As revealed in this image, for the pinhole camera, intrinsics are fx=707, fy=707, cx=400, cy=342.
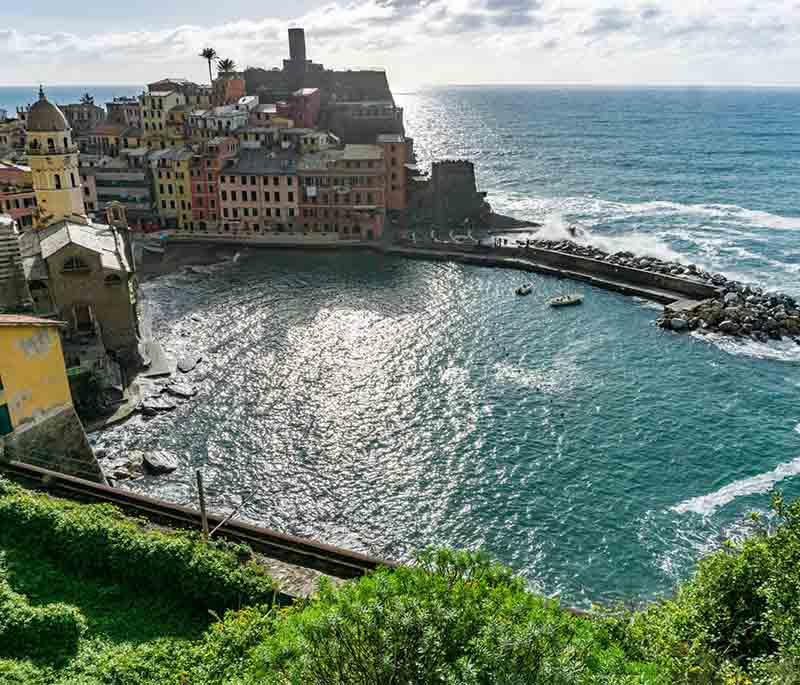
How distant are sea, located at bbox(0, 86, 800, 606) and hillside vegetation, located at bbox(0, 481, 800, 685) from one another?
16.3 metres

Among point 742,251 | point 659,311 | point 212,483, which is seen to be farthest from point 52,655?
point 742,251

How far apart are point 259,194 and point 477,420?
69.6 m

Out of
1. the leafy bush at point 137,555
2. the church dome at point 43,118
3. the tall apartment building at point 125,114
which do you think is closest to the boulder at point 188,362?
the church dome at point 43,118

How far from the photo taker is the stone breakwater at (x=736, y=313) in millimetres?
78625

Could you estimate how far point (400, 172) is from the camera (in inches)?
4707

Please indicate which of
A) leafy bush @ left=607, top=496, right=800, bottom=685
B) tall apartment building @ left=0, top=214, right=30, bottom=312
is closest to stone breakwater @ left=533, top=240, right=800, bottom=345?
leafy bush @ left=607, top=496, right=800, bottom=685

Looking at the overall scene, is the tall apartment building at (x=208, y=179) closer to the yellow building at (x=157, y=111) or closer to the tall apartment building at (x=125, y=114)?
the yellow building at (x=157, y=111)

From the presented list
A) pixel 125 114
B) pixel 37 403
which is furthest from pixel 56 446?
pixel 125 114

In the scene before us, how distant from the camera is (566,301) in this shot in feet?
289

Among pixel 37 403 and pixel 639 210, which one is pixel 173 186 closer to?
pixel 37 403

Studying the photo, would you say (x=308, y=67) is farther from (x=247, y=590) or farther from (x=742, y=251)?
(x=247, y=590)

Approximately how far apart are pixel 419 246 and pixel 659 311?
130ft

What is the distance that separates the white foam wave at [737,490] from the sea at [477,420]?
142 millimetres

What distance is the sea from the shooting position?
46062 mm
